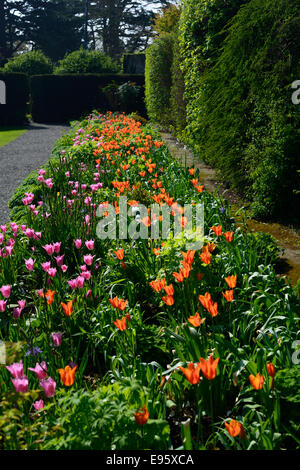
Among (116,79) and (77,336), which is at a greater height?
(116,79)

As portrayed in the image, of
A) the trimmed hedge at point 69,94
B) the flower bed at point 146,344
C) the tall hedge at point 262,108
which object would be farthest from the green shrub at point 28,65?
the flower bed at point 146,344

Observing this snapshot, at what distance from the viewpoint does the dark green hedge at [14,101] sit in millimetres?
20781

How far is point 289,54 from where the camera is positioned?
388cm

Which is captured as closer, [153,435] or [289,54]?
[153,435]

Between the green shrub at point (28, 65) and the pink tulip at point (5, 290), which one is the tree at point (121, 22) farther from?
the pink tulip at point (5, 290)

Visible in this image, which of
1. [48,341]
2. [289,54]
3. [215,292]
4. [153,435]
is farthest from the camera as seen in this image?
[289,54]

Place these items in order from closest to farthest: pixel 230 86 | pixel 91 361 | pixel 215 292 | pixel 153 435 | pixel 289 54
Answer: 1. pixel 153 435
2. pixel 91 361
3. pixel 215 292
4. pixel 289 54
5. pixel 230 86

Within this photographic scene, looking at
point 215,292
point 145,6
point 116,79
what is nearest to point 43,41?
point 145,6

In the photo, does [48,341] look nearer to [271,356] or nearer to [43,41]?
[271,356]

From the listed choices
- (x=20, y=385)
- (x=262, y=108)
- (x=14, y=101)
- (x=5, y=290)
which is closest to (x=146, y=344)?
(x=5, y=290)

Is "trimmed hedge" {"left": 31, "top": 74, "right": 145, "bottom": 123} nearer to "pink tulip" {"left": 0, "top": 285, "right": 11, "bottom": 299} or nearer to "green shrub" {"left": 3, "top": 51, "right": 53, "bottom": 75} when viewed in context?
"green shrub" {"left": 3, "top": 51, "right": 53, "bottom": 75}

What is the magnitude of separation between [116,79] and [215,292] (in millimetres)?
21067

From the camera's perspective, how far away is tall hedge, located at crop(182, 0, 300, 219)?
390cm

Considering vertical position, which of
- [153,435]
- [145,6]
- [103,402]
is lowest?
[153,435]
